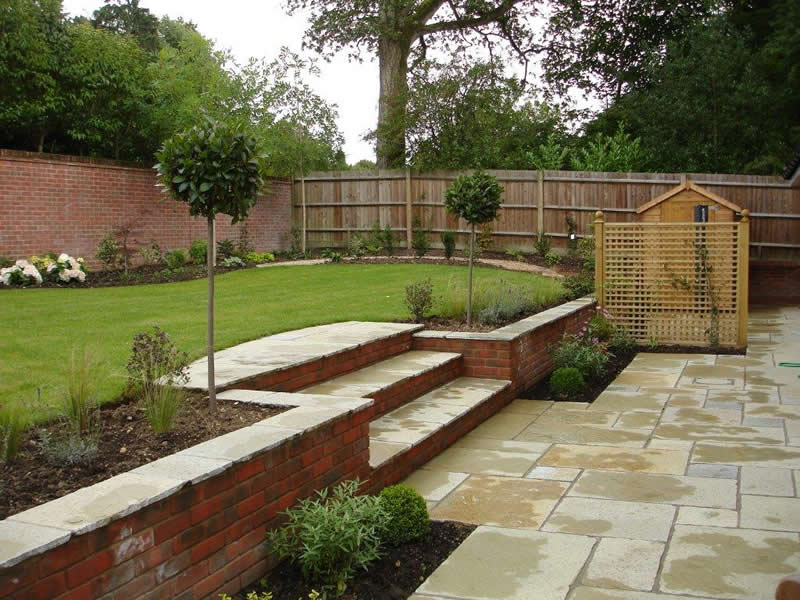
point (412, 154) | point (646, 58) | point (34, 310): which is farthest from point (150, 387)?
point (646, 58)

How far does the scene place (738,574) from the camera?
3.61 metres

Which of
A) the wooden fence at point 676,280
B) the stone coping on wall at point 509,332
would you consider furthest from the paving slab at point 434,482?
the wooden fence at point 676,280

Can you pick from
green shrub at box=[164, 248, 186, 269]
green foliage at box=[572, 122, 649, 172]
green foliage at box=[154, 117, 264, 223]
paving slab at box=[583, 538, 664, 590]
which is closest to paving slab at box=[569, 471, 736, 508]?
paving slab at box=[583, 538, 664, 590]

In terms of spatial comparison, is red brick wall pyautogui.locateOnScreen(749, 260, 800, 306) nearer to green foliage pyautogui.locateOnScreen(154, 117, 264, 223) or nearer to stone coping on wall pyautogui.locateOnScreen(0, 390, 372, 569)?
stone coping on wall pyautogui.locateOnScreen(0, 390, 372, 569)

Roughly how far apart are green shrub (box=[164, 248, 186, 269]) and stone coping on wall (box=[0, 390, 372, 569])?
10096 millimetres

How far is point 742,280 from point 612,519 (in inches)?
254

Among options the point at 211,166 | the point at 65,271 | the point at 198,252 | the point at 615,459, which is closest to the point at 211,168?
the point at 211,166

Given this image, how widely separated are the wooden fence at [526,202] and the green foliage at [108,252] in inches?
218

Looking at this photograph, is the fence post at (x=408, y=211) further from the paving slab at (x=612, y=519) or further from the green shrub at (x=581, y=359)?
the paving slab at (x=612, y=519)

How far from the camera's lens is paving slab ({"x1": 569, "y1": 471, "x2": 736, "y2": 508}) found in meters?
4.62

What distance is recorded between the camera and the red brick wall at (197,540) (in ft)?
8.29

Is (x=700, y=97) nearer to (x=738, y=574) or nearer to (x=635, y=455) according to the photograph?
(x=635, y=455)

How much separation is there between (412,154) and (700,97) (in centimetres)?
608

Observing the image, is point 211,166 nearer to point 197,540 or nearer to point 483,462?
point 197,540
